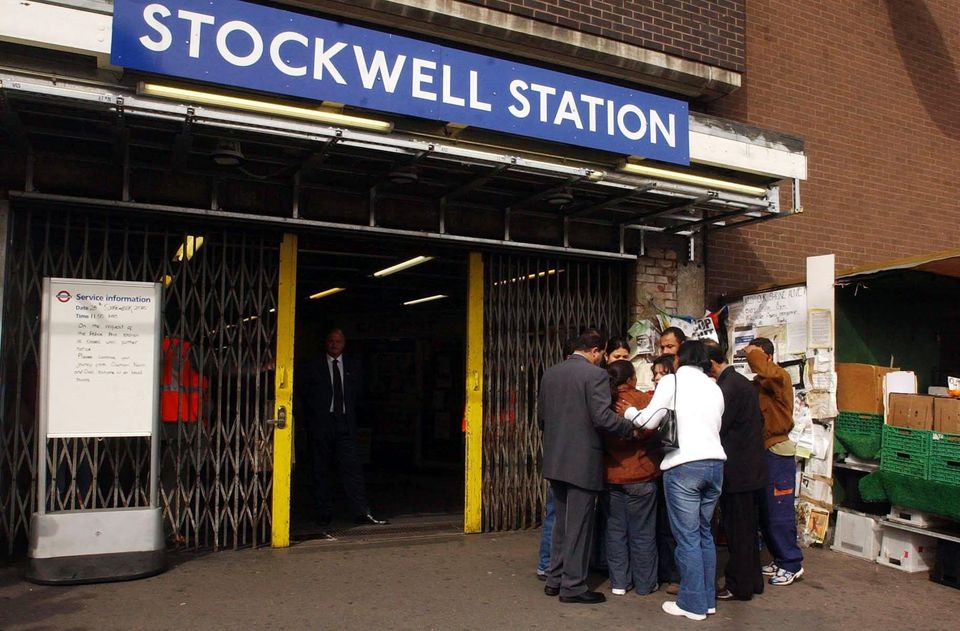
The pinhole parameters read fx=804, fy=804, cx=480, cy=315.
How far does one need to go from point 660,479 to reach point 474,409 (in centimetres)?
211

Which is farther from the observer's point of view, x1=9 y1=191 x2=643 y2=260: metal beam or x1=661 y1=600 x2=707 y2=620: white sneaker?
x1=9 y1=191 x2=643 y2=260: metal beam

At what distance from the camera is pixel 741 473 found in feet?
17.7

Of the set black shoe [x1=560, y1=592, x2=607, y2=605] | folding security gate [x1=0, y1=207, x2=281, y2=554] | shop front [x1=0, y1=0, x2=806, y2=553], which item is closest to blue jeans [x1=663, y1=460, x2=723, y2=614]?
black shoe [x1=560, y1=592, x2=607, y2=605]

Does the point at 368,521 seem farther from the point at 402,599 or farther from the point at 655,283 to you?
the point at 655,283

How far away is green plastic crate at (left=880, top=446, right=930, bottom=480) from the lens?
20.3ft

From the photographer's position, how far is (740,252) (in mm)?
8852

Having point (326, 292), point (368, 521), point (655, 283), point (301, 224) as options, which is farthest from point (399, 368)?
point (301, 224)

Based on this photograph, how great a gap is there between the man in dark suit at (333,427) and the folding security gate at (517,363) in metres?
1.26

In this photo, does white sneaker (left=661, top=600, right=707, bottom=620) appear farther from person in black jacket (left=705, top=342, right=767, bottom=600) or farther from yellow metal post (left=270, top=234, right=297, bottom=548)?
yellow metal post (left=270, top=234, right=297, bottom=548)

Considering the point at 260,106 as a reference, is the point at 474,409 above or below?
below

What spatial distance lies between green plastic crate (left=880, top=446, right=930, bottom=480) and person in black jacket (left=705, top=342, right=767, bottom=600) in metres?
1.63

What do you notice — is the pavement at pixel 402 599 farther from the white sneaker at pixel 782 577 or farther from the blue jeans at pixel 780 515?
the blue jeans at pixel 780 515

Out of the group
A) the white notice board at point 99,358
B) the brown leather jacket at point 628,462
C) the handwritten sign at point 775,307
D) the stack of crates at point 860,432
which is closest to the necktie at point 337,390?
the white notice board at point 99,358

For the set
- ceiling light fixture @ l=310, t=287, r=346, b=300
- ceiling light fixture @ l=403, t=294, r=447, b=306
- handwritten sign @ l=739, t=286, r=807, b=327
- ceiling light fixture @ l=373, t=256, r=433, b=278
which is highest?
ceiling light fixture @ l=373, t=256, r=433, b=278
